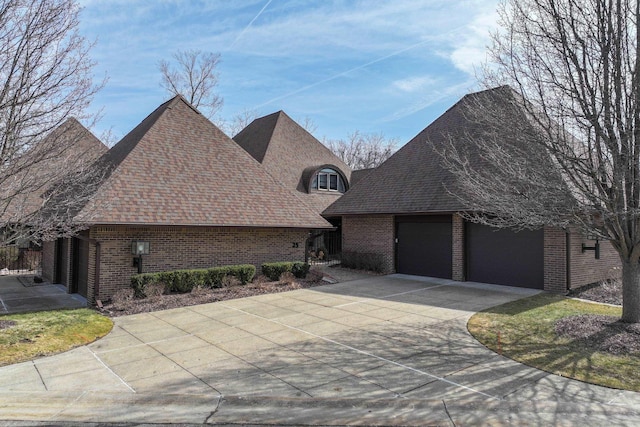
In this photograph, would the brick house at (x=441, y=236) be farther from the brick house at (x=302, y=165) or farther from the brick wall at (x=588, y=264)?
the brick house at (x=302, y=165)

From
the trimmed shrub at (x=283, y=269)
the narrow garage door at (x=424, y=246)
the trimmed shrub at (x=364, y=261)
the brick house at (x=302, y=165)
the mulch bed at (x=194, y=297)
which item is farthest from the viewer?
the brick house at (x=302, y=165)

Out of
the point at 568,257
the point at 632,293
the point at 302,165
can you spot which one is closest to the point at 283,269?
the point at 568,257

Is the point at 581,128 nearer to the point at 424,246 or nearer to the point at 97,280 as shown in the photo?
the point at 424,246

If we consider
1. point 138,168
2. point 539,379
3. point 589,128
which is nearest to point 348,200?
point 138,168

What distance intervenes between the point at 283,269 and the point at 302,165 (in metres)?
13.5

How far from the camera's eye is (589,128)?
7754mm

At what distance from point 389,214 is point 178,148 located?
9000 millimetres

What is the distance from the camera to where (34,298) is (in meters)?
13.0

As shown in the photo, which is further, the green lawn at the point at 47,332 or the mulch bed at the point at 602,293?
the mulch bed at the point at 602,293

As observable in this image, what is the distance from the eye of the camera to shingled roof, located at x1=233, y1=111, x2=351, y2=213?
84.9 feet

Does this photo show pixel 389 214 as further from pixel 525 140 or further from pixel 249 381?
pixel 249 381

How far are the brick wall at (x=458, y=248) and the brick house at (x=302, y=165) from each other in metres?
9.67

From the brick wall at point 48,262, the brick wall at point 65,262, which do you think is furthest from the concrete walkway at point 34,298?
the brick wall at point 48,262

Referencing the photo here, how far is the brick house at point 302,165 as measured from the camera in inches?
1014
